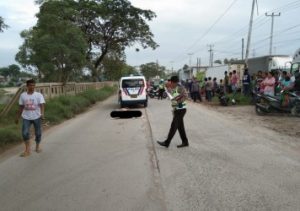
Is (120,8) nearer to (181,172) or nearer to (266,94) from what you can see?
(266,94)

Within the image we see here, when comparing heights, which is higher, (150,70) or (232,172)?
(232,172)

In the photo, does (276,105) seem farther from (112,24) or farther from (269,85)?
(112,24)

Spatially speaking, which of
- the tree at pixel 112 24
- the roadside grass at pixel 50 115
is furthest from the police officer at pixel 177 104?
the tree at pixel 112 24

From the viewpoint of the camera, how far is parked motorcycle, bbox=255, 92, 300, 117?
17.1 metres

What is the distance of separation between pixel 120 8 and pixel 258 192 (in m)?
38.7

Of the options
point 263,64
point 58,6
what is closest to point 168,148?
point 263,64

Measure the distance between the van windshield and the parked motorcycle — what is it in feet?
29.8

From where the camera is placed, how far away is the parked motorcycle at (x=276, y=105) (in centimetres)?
1714

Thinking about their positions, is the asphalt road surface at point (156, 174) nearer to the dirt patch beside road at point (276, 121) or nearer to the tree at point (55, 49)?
the dirt patch beside road at point (276, 121)

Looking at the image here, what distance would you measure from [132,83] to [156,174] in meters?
18.5

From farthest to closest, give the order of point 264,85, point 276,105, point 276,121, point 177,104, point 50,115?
point 264,85 → point 50,115 → point 276,105 → point 276,121 → point 177,104

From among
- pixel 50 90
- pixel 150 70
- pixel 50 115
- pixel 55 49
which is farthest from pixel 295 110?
pixel 150 70

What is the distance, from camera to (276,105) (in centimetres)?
1775

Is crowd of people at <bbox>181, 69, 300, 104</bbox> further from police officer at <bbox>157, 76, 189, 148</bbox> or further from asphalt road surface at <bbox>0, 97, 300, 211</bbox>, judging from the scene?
asphalt road surface at <bbox>0, 97, 300, 211</bbox>
